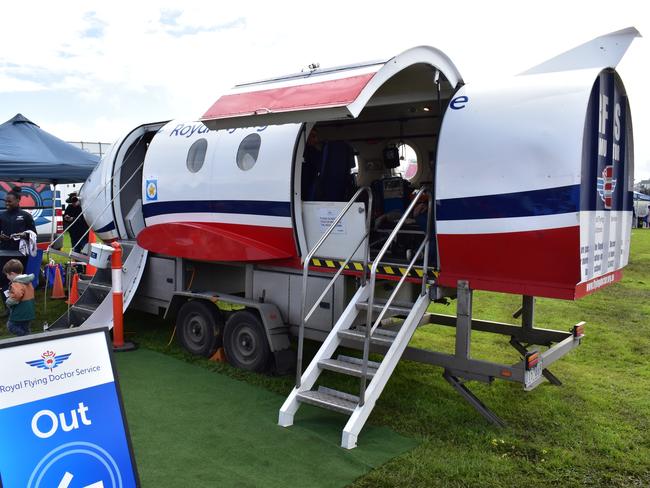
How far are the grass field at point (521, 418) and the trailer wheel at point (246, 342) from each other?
0.16 m

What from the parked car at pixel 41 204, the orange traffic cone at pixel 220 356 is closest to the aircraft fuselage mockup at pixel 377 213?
the orange traffic cone at pixel 220 356

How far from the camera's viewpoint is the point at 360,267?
6359 mm

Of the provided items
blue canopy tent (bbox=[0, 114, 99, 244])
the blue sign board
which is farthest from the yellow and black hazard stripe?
blue canopy tent (bbox=[0, 114, 99, 244])

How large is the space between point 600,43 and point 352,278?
343 centimetres

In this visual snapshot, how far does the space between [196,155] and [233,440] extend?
13.8 ft

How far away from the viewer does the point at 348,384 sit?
6.75 m

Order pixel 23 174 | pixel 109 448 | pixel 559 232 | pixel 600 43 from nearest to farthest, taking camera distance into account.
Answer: pixel 109 448, pixel 559 232, pixel 600 43, pixel 23 174

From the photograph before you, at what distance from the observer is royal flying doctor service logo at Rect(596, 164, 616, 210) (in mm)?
5414

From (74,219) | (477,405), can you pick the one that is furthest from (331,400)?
(74,219)

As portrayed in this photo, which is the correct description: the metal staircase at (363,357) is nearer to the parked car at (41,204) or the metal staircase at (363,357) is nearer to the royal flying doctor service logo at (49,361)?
the royal flying doctor service logo at (49,361)

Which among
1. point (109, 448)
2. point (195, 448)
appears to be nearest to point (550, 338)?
point (195, 448)

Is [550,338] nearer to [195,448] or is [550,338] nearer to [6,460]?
[195,448]

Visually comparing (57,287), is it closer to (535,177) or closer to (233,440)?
(233,440)

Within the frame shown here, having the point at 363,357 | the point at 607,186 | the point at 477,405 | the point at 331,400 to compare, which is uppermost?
the point at 607,186
